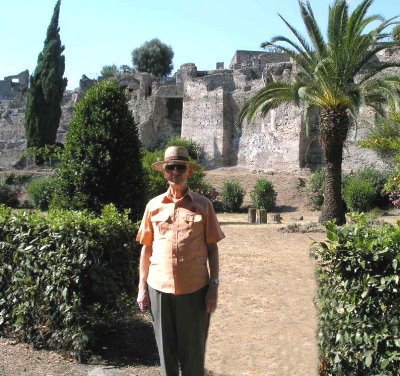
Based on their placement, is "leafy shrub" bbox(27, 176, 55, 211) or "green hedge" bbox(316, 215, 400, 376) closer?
"green hedge" bbox(316, 215, 400, 376)

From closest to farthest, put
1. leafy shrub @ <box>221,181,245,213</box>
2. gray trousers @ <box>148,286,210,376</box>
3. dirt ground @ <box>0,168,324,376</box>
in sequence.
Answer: gray trousers @ <box>148,286,210,376</box>
dirt ground @ <box>0,168,324,376</box>
leafy shrub @ <box>221,181,245,213</box>

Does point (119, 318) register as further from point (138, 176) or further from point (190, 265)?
point (138, 176)

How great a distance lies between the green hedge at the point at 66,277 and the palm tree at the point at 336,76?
29.3 ft

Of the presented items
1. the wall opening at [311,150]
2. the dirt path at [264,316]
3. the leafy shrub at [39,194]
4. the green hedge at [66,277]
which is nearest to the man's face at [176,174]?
the green hedge at [66,277]

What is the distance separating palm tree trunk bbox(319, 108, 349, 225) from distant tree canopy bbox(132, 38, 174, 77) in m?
38.6

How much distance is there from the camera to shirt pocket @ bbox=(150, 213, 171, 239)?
3525 millimetres

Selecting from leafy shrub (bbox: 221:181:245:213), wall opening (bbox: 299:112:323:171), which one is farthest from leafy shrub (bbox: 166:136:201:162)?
leafy shrub (bbox: 221:181:245:213)

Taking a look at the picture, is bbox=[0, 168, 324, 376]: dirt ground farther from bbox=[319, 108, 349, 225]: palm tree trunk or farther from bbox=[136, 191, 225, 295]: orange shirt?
bbox=[319, 108, 349, 225]: palm tree trunk

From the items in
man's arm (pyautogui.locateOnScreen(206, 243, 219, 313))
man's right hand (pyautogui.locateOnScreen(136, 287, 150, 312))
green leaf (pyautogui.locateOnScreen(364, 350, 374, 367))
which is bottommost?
green leaf (pyautogui.locateOnScreen(364, 350, 374, 367))

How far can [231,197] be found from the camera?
69.5 feet

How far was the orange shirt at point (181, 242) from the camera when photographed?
11.2 ft

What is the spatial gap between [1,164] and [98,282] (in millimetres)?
36655

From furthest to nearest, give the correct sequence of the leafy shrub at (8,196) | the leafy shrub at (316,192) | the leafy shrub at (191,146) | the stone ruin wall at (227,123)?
the leafy shrub at (191,146) < the leafy shrub at (8,196) < the stone ruin wall at (227,123) < the leafy shrub at (316,192)

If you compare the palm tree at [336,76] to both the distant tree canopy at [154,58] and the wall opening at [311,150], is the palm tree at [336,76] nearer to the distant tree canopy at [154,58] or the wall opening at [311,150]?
the wall opening at [311,150]
